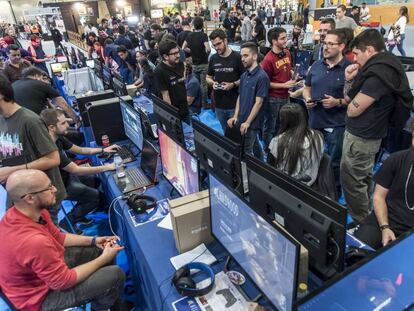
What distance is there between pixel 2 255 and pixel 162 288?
880 millimetres

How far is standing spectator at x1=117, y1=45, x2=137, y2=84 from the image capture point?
256 inches

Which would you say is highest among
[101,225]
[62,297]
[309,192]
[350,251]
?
[309,192]

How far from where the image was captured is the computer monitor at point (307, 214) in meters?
1.26

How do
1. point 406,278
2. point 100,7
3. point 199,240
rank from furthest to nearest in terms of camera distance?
Result: point 100,7
point 199,240
point 406,278

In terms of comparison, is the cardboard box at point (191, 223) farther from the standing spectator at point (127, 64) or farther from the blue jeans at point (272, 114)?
the standing spectator at point (127, 64)

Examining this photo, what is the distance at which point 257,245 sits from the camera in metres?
1.33

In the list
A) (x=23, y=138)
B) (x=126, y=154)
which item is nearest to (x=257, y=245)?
(x=23, y=138)

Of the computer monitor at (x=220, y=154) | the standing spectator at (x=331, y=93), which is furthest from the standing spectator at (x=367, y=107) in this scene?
the computer monitor at (x=220, y=154)

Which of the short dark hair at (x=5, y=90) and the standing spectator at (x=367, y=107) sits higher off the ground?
the short dark hair at (x=5, y=90)

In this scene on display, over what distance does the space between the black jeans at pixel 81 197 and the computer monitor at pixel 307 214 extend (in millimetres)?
2219

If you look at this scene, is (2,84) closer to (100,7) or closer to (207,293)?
(207,293)

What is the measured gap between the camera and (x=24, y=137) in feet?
7.64

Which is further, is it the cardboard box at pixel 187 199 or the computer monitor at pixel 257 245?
the cardboard box at pixel 187 199

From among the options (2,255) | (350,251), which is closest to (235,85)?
(350,251)
